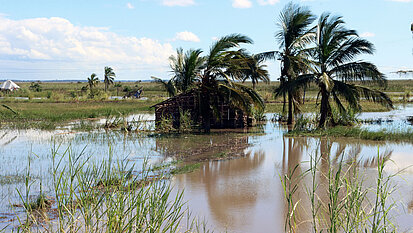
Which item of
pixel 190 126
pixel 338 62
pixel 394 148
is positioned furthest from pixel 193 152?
pixel 338 62

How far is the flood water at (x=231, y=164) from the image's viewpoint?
6426mm

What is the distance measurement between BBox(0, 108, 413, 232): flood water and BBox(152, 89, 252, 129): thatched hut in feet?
3.96

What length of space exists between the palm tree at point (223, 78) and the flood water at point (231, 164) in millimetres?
1309

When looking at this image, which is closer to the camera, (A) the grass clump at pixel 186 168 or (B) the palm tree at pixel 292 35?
(A) the grass clump at pixel 186 168

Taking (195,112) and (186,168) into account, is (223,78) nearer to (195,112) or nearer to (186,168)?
(195,112)

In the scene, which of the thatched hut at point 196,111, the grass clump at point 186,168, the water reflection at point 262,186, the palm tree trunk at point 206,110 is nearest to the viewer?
the water reflection at point 262,186

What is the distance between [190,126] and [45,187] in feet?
32.1

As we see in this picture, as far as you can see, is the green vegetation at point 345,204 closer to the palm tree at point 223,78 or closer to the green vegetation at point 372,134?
the green vegetation at point 372,134

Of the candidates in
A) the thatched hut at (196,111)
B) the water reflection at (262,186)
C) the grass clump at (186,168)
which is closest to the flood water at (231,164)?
the water reflection at (262,186)

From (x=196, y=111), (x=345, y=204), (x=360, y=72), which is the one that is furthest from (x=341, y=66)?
(x=345, y=204)

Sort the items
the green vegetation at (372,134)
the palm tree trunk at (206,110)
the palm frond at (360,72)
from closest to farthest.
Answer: the green vegetation at (372,134)
the palm frond at (360,72)
the palm tree trunk at (206,110)

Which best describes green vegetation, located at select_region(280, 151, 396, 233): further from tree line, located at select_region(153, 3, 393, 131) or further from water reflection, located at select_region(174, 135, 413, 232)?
tree line, located at select_region(153, 3, 393, 131)

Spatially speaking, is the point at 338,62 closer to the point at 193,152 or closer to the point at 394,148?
the point at 394,148

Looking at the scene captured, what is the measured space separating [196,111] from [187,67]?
196 centimetres
